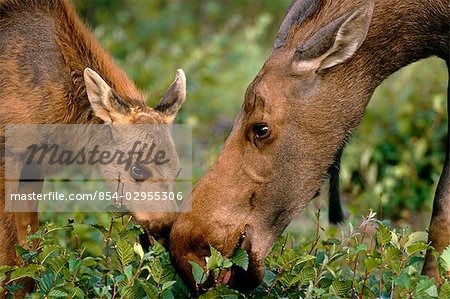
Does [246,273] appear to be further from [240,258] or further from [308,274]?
[308,274]

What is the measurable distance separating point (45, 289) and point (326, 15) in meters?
2.37

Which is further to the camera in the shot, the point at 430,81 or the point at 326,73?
the point at 430,81

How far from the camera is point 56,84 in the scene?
22.6 feet

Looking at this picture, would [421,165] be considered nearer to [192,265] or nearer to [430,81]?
[430,81]

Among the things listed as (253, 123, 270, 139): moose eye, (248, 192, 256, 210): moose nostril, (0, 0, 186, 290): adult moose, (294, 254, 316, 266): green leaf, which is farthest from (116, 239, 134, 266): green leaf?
(0, 0, 186, 290): adult moose

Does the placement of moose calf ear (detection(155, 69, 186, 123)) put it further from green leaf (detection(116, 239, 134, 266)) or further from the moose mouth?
green leaf (detection(116, 239, 134, 266))

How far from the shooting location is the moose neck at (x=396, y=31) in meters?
5.86

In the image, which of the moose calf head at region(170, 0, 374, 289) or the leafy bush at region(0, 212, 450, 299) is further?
the moose calf head at region(170, 0, 374, 289)

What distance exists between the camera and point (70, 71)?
7.00 meters

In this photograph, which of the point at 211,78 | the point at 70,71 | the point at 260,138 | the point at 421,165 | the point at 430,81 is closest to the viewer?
the point at 260,138

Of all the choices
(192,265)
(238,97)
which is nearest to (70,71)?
(192,265)

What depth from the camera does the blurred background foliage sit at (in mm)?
10195

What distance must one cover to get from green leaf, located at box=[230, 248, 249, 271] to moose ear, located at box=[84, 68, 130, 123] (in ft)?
6.15

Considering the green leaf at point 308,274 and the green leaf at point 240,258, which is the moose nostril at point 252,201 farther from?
the green leaf at point 308,274
